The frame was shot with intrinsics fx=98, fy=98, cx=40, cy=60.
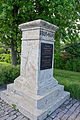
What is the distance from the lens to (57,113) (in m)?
3.03

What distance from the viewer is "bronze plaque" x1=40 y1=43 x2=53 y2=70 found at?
310 centimetres

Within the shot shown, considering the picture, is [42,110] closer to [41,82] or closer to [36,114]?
[36,114]

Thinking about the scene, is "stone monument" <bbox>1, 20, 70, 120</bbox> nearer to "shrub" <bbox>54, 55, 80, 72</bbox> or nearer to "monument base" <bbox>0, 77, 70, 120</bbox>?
"monument base" <bbox>0, 77, 70, 120</bbox>

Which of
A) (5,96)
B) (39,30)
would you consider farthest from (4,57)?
(39,30)

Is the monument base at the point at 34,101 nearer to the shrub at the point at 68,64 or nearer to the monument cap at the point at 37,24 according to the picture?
the monument cap at the point at 37,24

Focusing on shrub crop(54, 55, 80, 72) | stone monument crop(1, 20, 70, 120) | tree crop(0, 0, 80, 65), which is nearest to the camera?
stone monument crop(1, 20, 70, 120)

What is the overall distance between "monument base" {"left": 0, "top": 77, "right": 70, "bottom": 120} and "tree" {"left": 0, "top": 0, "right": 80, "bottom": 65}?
10.3 ft

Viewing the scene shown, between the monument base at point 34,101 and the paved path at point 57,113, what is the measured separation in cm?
12

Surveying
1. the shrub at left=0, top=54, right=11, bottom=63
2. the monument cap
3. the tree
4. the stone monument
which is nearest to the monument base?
the stone monument

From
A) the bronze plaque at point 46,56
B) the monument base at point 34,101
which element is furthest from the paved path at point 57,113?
the bronze plaque at point 46,56

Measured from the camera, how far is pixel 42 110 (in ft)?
9.15

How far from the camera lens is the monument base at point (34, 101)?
8.95ft

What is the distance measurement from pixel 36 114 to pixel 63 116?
2.83 feet

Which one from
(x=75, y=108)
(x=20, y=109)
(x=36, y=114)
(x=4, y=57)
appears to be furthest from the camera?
(x=4, y=57)
